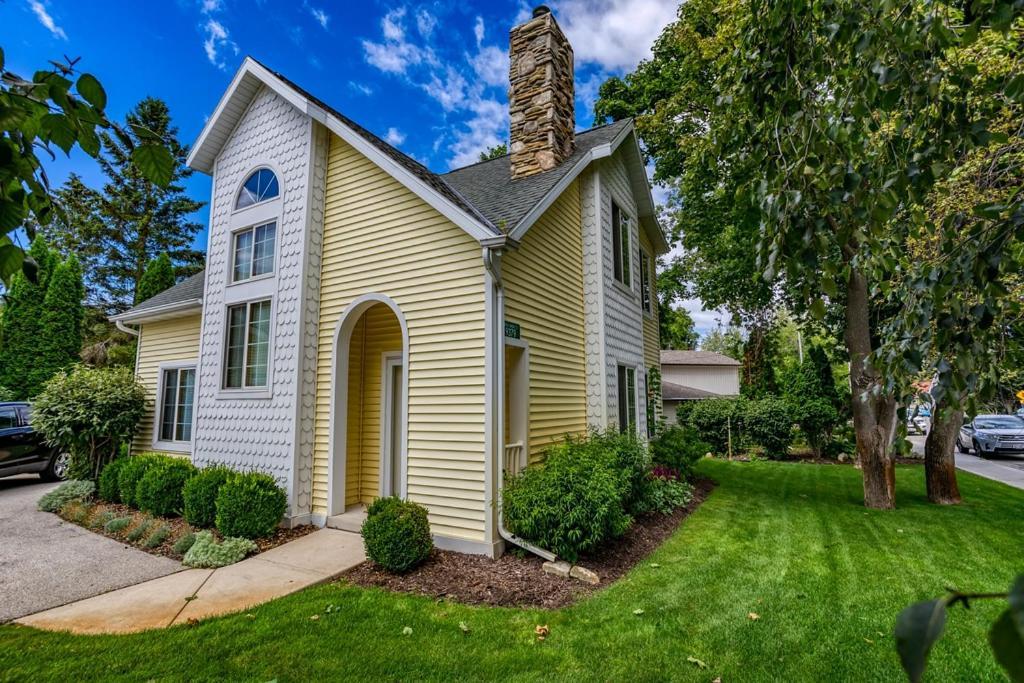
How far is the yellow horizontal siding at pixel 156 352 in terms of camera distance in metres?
10.4

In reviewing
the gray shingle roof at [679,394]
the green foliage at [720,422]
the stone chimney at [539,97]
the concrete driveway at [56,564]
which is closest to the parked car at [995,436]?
the green foliage at [720,422]

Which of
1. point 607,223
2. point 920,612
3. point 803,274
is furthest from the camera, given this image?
point 607,223

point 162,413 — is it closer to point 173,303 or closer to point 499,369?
point 173,303

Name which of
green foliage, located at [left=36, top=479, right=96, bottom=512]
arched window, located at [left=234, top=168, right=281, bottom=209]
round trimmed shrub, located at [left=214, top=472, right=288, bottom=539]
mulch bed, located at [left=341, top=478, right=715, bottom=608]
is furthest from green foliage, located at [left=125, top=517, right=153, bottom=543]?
arched window, located at [left=234, top=168, right=281, bottom=209]

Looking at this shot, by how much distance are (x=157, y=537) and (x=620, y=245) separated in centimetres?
914

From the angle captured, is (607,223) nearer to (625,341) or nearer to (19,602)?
(625,341)

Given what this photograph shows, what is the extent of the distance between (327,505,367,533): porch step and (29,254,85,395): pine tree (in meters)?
15.7

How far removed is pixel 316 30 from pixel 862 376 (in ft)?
52.0

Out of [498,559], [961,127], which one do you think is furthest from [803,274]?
[498,559]

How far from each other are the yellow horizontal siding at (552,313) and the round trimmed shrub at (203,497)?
470 centimetres

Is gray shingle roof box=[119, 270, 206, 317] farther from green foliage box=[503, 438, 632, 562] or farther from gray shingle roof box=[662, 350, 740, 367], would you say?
gray shingle roof box=[662, 350, 740, 367]

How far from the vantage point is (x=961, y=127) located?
93.8 inches

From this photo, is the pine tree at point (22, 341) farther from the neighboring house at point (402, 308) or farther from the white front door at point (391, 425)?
the white front door at point (391, 425)

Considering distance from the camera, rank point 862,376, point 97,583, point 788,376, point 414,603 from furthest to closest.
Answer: point 788,376 < point 862,376 < point 97,583 < point 414,603
